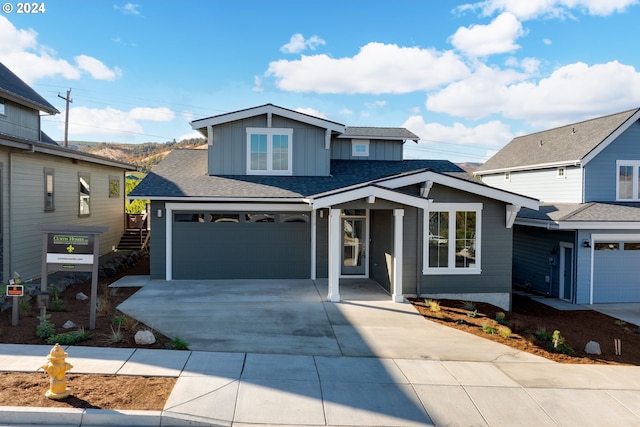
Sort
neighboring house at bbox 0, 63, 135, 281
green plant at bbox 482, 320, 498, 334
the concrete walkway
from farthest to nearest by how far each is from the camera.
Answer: neighboring house at bbox 0, 63, 135, 281
green plant at bbox 482, 320, 498, 334
the concrete walkway

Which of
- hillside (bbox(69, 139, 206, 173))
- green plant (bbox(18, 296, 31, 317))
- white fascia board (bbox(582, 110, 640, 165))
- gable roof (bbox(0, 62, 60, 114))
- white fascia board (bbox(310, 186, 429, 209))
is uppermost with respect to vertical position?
hillside (bbox(69, 139, 206, 173))

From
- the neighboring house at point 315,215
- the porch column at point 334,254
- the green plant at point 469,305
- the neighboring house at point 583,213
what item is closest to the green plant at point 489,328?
the green plant at point 469,305

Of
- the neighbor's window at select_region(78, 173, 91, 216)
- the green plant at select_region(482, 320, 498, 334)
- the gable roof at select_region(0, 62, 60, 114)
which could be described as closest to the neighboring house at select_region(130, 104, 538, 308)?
the green plant at select_region(482, 320, 498, 334)

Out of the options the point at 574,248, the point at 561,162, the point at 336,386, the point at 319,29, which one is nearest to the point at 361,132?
the point at 319,29

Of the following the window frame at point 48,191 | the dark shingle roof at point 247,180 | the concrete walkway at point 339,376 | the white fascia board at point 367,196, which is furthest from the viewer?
the window frame at point 48,191

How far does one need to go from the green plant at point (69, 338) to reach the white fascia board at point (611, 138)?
15639mm

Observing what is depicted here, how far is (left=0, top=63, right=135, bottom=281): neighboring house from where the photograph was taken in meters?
12.7

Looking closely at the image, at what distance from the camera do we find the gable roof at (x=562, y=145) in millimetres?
15539

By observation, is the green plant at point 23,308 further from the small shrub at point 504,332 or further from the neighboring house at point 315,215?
the small shrub at point 504,332

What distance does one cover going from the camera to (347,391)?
6391 millimetres

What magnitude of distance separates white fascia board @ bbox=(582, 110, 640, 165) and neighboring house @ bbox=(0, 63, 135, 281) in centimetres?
1753

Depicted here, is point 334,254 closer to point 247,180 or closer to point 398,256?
point 398,256

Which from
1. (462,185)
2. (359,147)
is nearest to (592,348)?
(462,185)

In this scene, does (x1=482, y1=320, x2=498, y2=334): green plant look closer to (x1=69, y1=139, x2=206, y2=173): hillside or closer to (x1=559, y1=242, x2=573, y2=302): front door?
(x1=559, y1=242, x2=573, y2=302): front door
